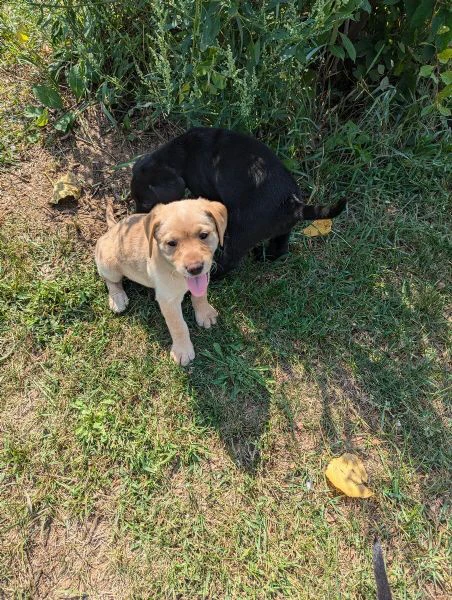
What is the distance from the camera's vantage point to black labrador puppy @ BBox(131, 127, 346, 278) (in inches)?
120

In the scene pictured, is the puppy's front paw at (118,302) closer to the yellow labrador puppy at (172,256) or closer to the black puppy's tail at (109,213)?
the yellow labrador puppy at (172,256)

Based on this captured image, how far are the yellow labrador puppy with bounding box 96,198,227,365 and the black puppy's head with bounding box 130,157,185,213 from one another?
27 centimetres

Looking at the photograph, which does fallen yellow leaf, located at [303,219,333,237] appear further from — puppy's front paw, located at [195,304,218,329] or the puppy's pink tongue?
the puppy's pink tongue

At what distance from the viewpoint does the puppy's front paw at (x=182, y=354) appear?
3137mm

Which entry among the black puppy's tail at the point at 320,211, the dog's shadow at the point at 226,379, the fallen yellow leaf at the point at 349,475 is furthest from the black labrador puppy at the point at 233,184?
the fallen yellow leaf at the point at 349,475

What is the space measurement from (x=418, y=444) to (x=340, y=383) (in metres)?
0.64

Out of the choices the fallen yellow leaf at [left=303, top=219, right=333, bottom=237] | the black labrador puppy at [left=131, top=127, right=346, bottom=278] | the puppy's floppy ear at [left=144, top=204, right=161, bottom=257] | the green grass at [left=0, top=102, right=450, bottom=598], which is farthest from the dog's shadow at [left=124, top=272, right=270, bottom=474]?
the puppy's floppy ear at [left=144, top=204, right=161, bottom=257]

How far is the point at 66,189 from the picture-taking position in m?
3.70

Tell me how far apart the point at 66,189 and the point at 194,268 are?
74.7 inches

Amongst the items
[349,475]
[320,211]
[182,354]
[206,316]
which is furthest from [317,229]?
[349,475]

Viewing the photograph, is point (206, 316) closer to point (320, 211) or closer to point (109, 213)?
point (320, 211)

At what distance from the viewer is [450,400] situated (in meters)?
3.13

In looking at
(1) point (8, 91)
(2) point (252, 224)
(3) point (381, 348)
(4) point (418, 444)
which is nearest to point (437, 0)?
(2) point (252, 224)

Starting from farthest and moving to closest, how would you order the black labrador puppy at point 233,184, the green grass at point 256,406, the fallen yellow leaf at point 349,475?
1. the black labrador puppy at point 233,184
2. the fallen yellow leaf at point 349,475
3. the green grass at point 256,406
